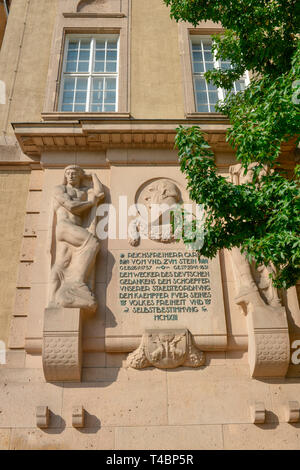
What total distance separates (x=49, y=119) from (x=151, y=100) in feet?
8.61

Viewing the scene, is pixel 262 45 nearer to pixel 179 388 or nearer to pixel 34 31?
pixel 179 388

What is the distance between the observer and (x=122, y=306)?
344 inches

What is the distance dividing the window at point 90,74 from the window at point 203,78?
7.15 ft

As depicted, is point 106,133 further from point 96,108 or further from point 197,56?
point 197,56

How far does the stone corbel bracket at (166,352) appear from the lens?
8.27 meters

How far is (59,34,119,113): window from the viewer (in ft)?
38.7

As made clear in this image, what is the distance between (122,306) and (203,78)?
22.8 ft

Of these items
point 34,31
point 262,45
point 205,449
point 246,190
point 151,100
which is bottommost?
point 205,449

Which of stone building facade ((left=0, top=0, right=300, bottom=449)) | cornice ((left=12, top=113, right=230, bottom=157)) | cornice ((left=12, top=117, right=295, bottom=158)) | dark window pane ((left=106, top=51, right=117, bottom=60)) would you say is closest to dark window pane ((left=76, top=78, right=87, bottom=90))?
stone building facade ((left=0, top=0, right=300, bottom=449))

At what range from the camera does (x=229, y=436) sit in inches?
309

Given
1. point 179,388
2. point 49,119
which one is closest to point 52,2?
point 49,119

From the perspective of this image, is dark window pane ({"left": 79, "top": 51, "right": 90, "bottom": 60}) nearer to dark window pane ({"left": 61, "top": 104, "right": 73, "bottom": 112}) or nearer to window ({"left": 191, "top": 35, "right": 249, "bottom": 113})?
dark window pane ({"left": 61, "top": 104, "right": 73, "bottom": 112})

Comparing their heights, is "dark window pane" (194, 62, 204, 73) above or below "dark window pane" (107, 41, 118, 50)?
below

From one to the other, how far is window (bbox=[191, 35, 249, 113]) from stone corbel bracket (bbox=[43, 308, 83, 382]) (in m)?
6.54
